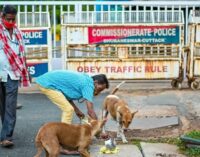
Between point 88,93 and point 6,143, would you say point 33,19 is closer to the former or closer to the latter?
point 6,143

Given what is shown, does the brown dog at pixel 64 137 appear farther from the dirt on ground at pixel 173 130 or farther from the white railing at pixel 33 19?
the white railing at pixel 33 19

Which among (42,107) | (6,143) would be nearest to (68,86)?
(6,143)

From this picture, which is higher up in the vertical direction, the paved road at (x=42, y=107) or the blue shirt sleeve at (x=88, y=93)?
the blue shirt sleeve at (x=88, y=93)

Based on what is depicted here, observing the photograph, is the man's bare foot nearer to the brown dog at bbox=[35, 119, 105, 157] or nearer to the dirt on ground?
the brown dog at bbox=[35, 119, 105, 157]

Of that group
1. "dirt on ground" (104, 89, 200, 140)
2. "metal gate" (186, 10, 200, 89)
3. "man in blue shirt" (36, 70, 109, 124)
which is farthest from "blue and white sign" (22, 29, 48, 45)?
"man in blue shirt" (36, 70, 109, 124)

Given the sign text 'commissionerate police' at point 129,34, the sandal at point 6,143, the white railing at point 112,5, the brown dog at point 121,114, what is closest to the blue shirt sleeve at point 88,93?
the brown dog at point 121,114

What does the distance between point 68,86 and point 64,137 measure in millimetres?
995

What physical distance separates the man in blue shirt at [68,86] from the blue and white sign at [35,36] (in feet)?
16.2

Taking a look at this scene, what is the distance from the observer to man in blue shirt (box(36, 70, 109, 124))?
22.8 feet

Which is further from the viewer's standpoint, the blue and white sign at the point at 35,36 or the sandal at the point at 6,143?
the blue and white sign at the point at 35,36

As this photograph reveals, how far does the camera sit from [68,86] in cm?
721

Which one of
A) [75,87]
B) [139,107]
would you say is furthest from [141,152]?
[139,107]

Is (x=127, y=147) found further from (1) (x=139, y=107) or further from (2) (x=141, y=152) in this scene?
(1) (x=139, y=107)

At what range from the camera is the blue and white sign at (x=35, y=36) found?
12148 millimetres
